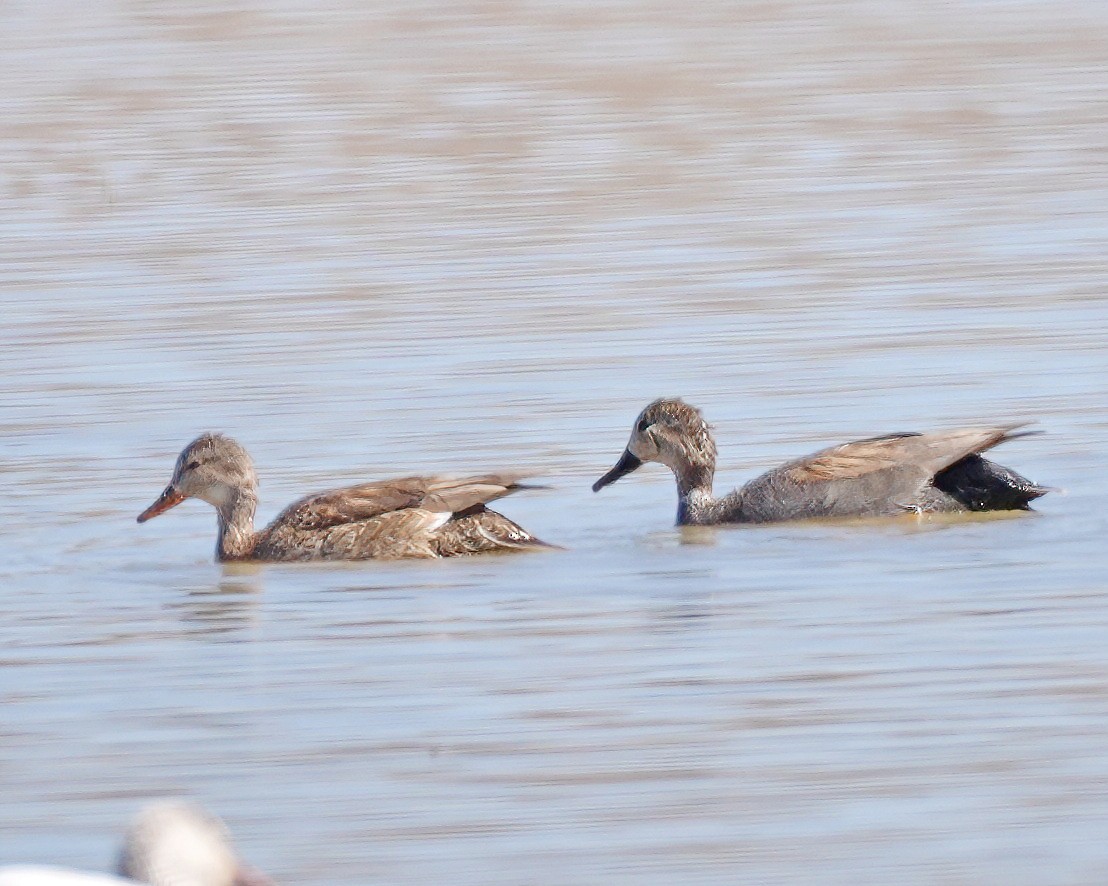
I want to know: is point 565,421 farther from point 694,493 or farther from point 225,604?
point 225,604

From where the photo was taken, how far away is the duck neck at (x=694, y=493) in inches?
423

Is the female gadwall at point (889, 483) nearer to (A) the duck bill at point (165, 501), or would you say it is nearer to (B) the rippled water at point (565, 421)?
(B) the rippled water at point (565, 421)

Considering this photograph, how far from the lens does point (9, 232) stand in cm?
1709

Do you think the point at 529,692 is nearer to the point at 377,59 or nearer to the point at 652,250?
the point at 652,250

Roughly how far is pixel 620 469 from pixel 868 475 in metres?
0.99

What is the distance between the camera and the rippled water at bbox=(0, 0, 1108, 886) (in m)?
6.63

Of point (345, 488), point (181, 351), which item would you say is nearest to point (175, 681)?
point (345, 488)

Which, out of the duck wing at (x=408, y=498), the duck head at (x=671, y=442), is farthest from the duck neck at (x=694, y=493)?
the duck wing at (x=408, y=498)

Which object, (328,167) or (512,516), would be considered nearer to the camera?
(512,516)

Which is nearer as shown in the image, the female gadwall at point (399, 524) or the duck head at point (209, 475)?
the female gadwall at point (399, 524)

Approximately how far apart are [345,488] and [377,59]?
1450 centimetres

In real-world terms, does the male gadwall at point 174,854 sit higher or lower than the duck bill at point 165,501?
lower

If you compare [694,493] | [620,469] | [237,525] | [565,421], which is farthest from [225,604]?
[565,421]

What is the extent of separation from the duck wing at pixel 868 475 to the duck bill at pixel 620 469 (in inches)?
24.2
